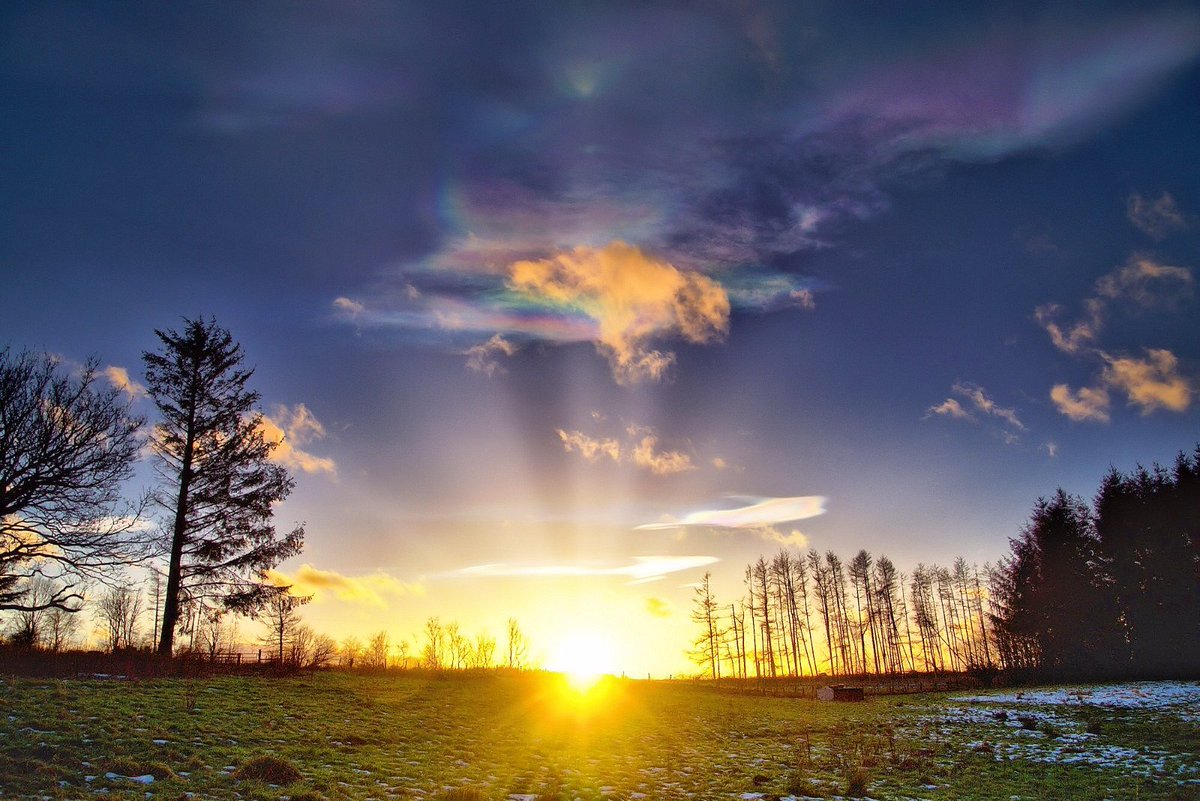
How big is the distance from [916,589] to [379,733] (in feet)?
294

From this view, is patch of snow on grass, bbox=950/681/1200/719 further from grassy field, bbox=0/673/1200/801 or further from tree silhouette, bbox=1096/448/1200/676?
tree silhouette, bbox=1096/448/1200/676

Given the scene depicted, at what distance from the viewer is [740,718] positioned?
3359cm

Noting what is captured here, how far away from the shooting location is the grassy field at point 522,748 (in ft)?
40.7

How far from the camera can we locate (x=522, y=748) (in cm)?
2066

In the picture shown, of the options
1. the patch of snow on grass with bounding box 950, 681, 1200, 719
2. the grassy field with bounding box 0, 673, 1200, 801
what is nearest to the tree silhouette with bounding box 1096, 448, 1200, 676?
the patch of snow on grass with bounding box 950, 681, 1200, 719

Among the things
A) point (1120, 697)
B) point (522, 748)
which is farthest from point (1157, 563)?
point (522, 748)

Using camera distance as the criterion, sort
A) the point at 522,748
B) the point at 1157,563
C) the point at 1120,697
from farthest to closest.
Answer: the point at 1157,563, the point at 1120,697, the point at 522,748

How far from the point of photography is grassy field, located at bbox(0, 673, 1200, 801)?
12406 mm

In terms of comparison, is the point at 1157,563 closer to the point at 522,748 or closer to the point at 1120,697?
the point at 1120,697

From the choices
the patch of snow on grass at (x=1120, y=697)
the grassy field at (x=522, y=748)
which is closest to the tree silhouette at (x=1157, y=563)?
the patch of snow on grass at (x=1120, y=697)

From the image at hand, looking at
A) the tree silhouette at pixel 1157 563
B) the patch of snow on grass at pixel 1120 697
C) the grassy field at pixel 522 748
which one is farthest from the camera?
the tree silhouette at pixel 1157 563

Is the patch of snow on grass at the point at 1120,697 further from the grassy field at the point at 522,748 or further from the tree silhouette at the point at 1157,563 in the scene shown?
the tree silhouette at the point at 1157,563

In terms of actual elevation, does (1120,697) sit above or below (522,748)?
below

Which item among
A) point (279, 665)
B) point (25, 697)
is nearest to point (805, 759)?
point (25, 697)
